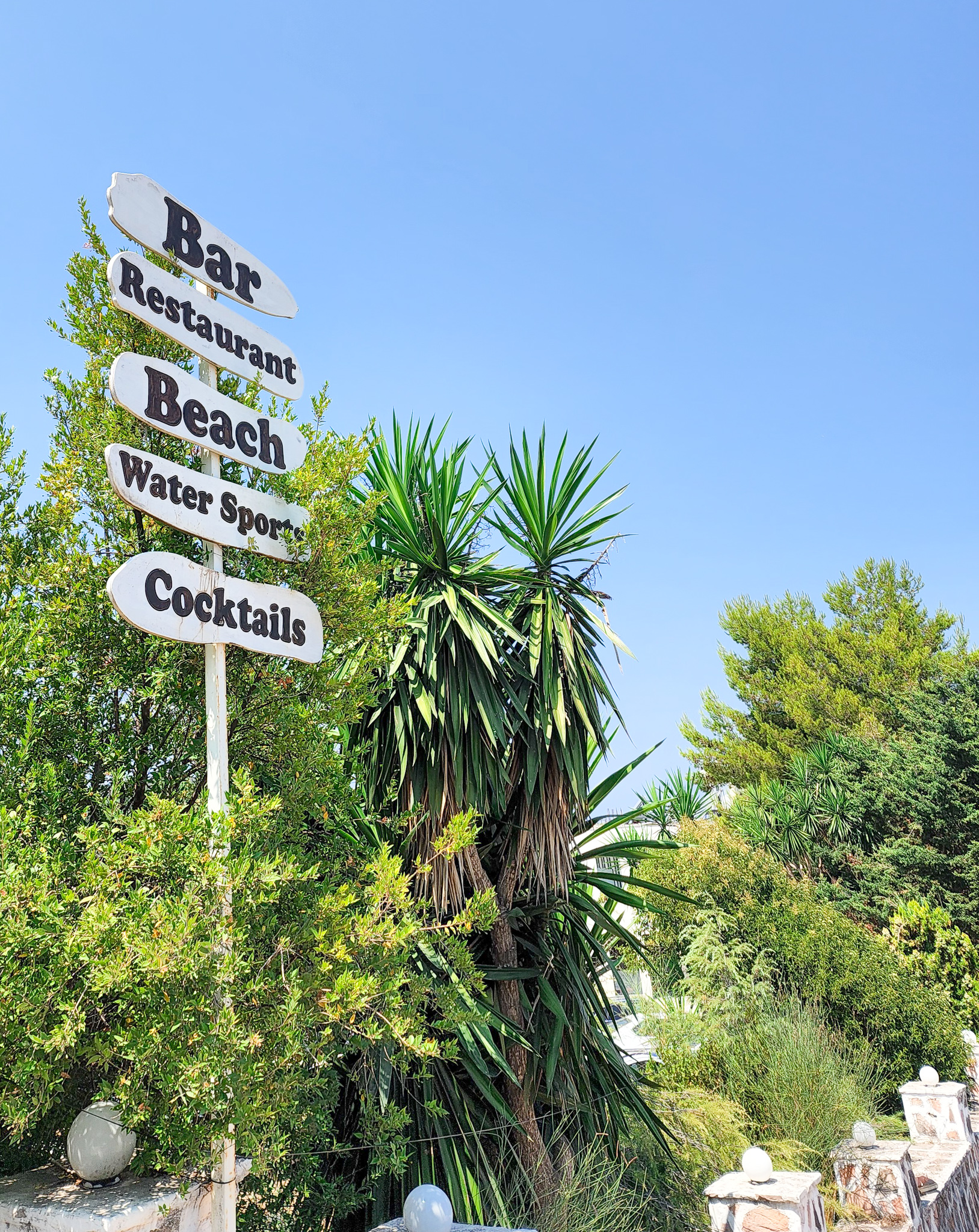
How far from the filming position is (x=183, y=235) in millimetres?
2691

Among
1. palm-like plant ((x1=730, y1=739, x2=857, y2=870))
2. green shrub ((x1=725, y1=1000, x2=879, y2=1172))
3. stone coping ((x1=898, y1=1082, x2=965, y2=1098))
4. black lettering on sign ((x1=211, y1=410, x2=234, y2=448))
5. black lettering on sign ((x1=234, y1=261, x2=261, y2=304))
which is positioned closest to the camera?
black lettering on sign ((x1=211, y1=410, x2=234, y2=448))

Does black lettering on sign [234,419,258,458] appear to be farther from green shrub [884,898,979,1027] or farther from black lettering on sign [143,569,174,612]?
green shrub [884,898,979,1027]

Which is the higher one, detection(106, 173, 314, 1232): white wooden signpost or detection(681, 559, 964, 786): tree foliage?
detection(681, 559, 964, 786): tree foliage

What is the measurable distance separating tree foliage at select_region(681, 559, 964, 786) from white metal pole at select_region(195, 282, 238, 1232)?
19.1 meters

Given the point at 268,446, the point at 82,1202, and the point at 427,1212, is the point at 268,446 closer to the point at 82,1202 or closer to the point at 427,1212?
the point at 82,1202

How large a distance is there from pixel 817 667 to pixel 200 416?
69.8ft

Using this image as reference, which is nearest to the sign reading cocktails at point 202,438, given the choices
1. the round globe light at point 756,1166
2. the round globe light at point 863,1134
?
the round globe light at point 756,1166

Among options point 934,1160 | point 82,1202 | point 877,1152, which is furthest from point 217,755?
point 934,1160

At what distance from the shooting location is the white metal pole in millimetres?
2025

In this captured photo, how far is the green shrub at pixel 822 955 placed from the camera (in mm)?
8359

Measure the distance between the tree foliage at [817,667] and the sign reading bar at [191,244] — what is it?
18.9m

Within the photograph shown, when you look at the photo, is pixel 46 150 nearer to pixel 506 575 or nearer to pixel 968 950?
pixel 506 575

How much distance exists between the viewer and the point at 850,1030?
27.1 ft

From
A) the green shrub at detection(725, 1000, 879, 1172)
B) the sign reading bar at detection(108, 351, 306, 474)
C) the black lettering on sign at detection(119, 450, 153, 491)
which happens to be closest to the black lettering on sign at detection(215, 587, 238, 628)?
the black lettering on sign at detection(119, 450, 153, 491)
